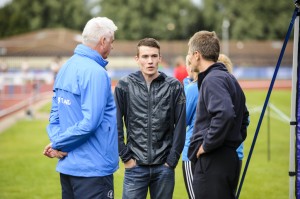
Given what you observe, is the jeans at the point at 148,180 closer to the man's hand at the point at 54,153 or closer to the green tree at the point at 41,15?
the man's hand at the point at 54,153

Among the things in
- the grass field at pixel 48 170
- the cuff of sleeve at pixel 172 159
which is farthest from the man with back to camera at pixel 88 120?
the grass field at pixel 48 170

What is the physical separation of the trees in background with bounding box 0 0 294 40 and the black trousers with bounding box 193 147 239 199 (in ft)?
234

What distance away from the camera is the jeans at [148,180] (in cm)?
468

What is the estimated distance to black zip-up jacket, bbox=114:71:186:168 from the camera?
4.65 metres

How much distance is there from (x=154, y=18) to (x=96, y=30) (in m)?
74.8

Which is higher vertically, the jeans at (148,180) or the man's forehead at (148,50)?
the man's forehead at (148,50)

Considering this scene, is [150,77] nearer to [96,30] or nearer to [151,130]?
[151,130]

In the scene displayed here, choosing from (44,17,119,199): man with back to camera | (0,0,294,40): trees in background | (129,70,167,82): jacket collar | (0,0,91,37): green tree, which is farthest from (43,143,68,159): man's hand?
(0,0,91,37): green tree

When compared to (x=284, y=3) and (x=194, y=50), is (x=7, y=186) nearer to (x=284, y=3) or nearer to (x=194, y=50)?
(x=194, y=50)

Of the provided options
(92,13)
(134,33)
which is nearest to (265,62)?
(134,33)

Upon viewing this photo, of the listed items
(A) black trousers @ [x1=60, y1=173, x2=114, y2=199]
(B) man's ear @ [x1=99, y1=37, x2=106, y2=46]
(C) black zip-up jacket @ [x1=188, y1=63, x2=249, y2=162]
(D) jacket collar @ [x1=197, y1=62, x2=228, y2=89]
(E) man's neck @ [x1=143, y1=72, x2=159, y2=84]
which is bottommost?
(A) black trousers @ [x1=60, y1=173, x2=114, y2=199]

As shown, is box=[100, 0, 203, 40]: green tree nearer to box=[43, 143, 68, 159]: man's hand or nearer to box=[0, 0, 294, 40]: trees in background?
box=[0, 0, 294, 40]: trees in background

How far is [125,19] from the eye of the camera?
76.1 m

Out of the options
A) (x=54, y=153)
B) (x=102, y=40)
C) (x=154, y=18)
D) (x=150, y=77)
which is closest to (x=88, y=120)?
(x=54, y=153)
